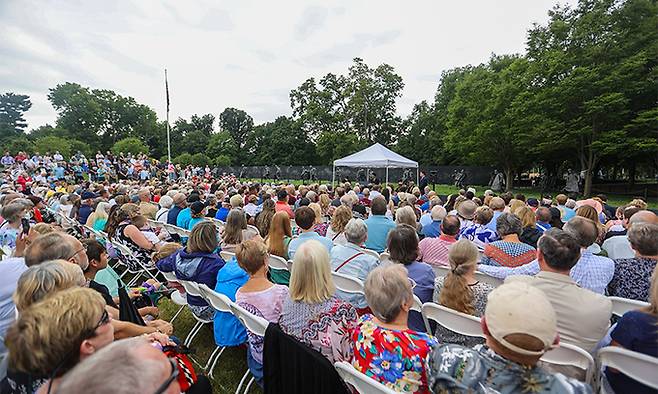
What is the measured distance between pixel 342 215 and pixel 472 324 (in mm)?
2616

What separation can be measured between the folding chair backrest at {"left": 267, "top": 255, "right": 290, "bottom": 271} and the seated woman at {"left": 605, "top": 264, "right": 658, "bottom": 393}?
249 cm

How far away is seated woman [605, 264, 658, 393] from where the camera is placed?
1695mm

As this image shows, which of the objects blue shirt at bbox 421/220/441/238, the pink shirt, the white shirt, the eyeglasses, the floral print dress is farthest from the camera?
blue shirt at bbox 421/220/441/238

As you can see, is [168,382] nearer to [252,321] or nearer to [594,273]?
[252,321]

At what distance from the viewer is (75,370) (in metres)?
0.93

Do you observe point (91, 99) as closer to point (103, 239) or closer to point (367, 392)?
point (103, 239)

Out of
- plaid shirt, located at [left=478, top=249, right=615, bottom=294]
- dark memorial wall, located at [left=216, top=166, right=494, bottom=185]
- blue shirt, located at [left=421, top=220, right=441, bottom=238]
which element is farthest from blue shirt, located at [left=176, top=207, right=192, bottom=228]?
dark memorial wall, located at [left=216, top=166, right=494, bottom=185]

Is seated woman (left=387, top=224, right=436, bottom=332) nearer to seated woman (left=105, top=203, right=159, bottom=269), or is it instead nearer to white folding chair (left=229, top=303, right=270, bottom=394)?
white folding chair (left=229, top=303, right=270, bottom=394)

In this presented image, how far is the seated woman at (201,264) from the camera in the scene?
3320 millimetres

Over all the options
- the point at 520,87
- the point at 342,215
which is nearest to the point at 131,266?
the point at 342,215

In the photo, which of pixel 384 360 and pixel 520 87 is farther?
pixel 520 87

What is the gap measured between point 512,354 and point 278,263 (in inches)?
103

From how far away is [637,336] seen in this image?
68.4 inches

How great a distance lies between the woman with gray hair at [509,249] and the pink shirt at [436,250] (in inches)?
15.4
